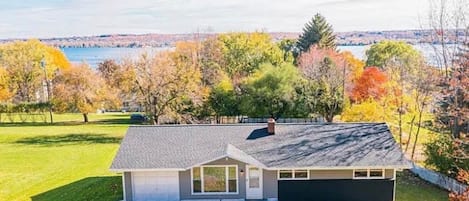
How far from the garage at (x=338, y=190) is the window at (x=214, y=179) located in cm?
205

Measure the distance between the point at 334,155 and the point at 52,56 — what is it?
151ft

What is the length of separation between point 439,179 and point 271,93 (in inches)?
632

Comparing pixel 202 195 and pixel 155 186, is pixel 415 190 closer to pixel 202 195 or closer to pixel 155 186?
pixel 202 195

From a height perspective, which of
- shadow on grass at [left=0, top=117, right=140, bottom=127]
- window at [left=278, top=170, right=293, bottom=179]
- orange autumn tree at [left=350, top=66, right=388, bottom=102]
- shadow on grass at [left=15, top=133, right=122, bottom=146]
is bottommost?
shadow on grass at [left=0, top=117, right=140, bottom=127]

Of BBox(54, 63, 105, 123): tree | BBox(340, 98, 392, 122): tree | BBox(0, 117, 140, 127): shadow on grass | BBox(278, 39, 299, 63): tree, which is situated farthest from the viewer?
BBox(278, 39, 299, 63): tree

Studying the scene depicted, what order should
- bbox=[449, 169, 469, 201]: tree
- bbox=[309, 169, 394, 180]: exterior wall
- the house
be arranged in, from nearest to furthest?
1. bbox=[449, 169, 469, 201]: tree
2. the house
3. bbox=[309, 169, 394, 180]: exterior wall

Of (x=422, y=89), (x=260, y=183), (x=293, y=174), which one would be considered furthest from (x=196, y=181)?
(x=422, y=89)

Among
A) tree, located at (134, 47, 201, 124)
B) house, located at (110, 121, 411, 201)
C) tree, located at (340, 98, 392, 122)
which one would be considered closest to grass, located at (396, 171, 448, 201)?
house, located at (110, 121, 411, 201)

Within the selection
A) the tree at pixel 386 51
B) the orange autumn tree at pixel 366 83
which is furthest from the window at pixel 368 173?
the tree at pixel 386 51

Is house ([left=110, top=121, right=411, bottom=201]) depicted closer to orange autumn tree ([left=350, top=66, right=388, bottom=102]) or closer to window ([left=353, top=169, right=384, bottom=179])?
window ([left=353, top=169, right=384, bottom=179])

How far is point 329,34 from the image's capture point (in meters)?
55.6

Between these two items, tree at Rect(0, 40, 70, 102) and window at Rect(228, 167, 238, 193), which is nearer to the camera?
window at Rect(228, 167, 238, 193)

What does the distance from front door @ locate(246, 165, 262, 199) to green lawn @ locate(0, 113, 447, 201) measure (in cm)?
602

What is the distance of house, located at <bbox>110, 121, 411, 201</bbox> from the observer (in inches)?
707
